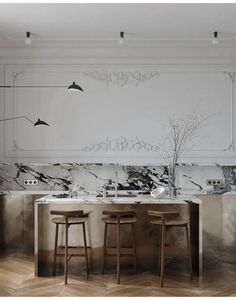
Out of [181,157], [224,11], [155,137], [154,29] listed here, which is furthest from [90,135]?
[224,11]

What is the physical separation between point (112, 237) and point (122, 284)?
637mm

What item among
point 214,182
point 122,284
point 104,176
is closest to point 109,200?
point 122,284

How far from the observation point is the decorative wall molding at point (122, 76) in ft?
21.7

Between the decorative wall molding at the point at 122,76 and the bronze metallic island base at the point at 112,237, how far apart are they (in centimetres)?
211

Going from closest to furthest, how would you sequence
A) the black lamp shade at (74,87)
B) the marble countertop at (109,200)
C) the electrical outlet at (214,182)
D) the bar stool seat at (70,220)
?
the bar stool seat at (70,220) < the marble countertop at (109,200) < the black lamp shade at (74,87) < the electrical outlet at (214,182)

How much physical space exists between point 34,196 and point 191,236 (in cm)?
238

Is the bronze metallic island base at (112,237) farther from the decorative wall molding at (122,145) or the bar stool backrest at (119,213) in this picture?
the decorative wall molding at (122,145)

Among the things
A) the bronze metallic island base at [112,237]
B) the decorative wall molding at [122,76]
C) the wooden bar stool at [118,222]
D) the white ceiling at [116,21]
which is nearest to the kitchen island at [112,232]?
the bronze metallic island base at [112,237]

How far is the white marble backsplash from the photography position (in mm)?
6605

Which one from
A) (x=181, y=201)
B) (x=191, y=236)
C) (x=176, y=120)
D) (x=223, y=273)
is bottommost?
(x=223, y=273)

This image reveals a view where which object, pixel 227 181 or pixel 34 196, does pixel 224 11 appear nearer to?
pixel 227 181

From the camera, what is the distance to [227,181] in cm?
658

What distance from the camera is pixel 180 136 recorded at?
260 inches

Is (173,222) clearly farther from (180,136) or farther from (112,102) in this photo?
(112,102)
